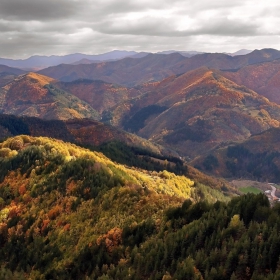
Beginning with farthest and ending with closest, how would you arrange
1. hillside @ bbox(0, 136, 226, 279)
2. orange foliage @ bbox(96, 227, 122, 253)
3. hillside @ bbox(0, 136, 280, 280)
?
hillside @ bbox(0, 136, 226, 279), orange foliage @ bbox(96, 227, 122, 253), hillside @ bbox(0, 136, 280, 280)

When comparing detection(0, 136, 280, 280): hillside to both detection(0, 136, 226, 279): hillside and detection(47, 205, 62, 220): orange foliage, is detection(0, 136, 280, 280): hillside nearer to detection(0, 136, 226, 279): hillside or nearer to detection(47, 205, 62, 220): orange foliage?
detection(47, 205, 62, 220): orange foliage

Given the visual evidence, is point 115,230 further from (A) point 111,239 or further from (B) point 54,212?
(B) point 54,212

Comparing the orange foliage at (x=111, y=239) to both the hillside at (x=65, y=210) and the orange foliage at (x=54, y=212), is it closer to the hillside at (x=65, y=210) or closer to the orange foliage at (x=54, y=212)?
the hillside at (x=65, y=210)

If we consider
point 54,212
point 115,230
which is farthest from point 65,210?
point 115,230

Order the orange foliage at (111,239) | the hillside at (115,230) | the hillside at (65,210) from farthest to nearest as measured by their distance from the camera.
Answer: the hillside at (65,210) < the orange foliage at (111,239) < the hillside at (115,230)

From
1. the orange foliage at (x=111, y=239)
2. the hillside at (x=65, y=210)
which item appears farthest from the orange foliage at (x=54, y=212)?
the orange foliage at (x=111, y=239)

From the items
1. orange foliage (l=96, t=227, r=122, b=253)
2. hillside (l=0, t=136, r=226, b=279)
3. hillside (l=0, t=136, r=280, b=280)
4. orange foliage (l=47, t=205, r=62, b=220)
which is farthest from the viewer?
orange foliage (l=47, t=205, r=62, b=220)

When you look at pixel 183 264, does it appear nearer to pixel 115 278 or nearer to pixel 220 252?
pixel 220 252

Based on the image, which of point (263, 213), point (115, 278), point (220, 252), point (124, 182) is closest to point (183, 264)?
point (220, 252)

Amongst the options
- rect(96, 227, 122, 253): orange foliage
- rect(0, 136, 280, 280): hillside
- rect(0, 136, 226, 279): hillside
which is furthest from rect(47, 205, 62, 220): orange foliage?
rect(96, 227, 122, 253): orange foliage
